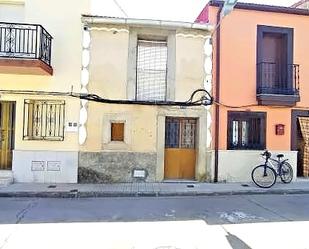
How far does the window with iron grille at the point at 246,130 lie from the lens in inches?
490

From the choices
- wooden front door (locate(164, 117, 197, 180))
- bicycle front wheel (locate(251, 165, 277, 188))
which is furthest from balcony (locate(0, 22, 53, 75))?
bicycle front wheel (locate(251, 165, 277, 188))

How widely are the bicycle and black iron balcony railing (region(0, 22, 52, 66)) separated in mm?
7578

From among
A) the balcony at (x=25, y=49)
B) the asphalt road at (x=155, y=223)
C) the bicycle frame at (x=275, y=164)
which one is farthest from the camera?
the bicycle frame at (x=275, y=164)

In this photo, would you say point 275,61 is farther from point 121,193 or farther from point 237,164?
point 121,193

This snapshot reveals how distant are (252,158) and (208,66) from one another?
11.4 ft

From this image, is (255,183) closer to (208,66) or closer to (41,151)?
(208,66)

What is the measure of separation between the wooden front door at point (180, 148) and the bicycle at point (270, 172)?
2125mm

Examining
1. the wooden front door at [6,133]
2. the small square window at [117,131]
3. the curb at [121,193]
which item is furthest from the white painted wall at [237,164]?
the wooden front door at [6,133]

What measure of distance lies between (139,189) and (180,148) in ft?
8.08

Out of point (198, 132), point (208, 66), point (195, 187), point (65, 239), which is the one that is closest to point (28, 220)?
point (65, 239)

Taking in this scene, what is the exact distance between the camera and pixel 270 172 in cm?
1170

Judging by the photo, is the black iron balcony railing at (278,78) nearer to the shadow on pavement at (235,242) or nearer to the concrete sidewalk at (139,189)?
the concrete sidewalk at (139,189)

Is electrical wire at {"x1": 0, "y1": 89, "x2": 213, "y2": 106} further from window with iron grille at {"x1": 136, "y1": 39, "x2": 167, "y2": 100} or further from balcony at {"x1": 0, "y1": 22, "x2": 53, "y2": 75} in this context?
balcony at {"x1": 0, "y1": 22, "x2": 53, "y2": 75}

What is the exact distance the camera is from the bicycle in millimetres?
11602
